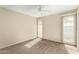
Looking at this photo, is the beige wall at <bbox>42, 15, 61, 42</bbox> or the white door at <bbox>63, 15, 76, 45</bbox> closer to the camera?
the white door at <bbox>63, 15, 76, 45</bbox>

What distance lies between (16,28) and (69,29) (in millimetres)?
1527

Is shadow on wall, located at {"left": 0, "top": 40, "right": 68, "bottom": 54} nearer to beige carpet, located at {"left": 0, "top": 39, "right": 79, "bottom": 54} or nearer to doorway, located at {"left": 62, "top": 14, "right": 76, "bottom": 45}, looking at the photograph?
beige carpet, located at {"left": 0, "top": 39, "right": 79, "bottom": 54}

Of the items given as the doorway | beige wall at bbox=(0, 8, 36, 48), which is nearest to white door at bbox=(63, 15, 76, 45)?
the doorway

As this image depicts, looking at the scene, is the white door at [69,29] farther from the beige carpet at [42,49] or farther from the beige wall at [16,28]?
the beige wall at [16,28]

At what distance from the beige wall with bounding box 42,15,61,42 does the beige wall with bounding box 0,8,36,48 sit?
0.34 m

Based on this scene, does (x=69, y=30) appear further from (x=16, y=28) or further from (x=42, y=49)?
(x=16, y=28)

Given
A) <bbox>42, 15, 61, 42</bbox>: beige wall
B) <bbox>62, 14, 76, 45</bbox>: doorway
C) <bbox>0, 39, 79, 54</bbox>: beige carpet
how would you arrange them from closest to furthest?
<bbox>0, 39, 79, 54</bbox>: beige carpet < <bbox>62, 14, 76, 45</bbox>: doorway < <bbox>42, 15, 61, 42</bbox>: beige wall

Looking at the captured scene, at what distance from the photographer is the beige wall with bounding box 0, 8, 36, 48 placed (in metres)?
1.67

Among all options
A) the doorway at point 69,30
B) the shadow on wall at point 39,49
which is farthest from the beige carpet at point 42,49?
the doorway at point 69,30

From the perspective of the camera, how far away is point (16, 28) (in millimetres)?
1685

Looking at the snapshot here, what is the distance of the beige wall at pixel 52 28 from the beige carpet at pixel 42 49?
21 centimetres

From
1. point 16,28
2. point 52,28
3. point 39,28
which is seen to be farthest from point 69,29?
point 16,28
